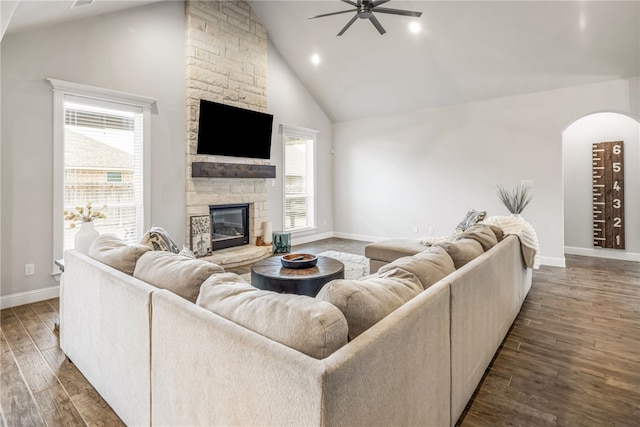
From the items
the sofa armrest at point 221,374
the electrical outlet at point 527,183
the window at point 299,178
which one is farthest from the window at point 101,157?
the electrical outlet at point 527,183

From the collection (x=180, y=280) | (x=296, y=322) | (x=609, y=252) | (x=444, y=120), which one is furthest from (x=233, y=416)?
(x=609, y=252)

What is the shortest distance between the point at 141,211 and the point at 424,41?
4774mm

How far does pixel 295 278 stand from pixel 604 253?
5684 mm

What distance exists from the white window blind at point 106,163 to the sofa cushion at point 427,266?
395 centimetres

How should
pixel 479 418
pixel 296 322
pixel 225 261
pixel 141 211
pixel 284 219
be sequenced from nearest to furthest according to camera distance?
pixel 296 322
pixel 479 418
pixel 141 211
pixel 225 261
pixel 284 219

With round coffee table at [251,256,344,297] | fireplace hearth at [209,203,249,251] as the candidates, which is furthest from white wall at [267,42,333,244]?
round coffee table at [251,256,344,297]

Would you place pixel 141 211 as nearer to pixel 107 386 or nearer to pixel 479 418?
pixel 107 386

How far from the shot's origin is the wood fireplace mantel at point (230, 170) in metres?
4.89

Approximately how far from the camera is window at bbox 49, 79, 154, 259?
3738 millimetres

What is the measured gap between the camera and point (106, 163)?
418 cm

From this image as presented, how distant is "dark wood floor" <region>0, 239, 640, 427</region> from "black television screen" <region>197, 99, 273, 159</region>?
288 cm

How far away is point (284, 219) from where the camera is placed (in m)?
6.53

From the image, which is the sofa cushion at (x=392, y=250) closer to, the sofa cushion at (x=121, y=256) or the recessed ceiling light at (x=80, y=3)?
the sofa cushion at (x=121, y=256)

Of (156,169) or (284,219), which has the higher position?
(156,169)
